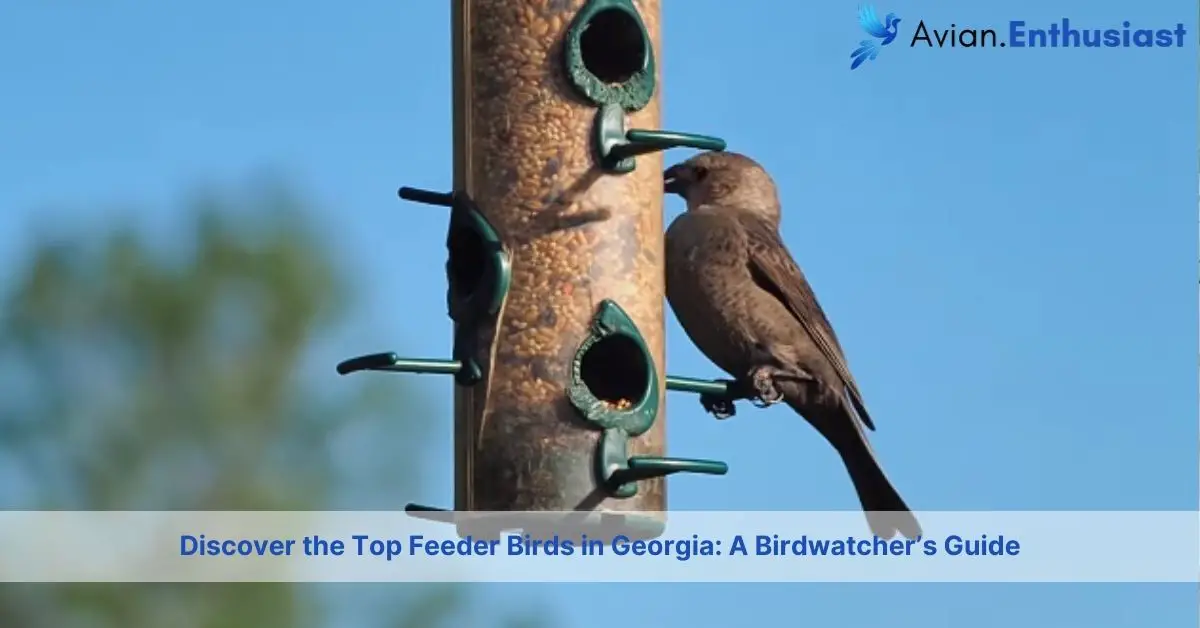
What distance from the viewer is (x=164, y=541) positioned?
1978 cm

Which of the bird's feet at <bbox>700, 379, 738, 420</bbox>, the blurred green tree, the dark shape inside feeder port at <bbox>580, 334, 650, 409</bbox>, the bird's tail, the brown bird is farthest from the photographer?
the blurred green tree

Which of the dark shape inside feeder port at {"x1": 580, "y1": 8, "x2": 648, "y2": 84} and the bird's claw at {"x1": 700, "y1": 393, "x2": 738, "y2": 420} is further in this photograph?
the bird's claw at {"x1": 700, "y1": 393, "x2": 738, "y2": 420}

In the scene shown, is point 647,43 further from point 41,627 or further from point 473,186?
point 41,627

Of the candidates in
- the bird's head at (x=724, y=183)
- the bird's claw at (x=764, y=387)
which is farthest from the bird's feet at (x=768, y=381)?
the bird's head at (x=724, y=183)

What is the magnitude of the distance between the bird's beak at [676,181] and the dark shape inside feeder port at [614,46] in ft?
5.53

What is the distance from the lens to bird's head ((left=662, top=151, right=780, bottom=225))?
10.6 m

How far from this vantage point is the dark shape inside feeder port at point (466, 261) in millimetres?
8797

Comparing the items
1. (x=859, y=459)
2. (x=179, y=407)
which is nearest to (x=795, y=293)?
(x=859, y=459)

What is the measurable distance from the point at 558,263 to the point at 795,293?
1.59 metres

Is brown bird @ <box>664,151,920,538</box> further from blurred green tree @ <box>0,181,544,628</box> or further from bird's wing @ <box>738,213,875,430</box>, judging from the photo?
blurred green tree @ <box>0,181,544,628</box>

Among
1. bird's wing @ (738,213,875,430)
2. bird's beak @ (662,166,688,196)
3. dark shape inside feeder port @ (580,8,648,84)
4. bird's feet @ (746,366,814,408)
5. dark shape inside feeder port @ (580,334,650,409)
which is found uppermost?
bird's beak @ (662,166,688,196)

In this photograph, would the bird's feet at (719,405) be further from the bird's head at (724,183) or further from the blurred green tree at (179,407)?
the blurred green tree at (179,407)

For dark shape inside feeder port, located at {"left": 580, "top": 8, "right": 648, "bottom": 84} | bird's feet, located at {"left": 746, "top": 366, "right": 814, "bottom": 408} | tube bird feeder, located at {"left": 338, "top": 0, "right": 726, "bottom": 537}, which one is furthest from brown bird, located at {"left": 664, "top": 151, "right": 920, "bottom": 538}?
dark shape inside feeder port, located at {"left": 580, "top": 8, "right": 648, "bottom": 84}

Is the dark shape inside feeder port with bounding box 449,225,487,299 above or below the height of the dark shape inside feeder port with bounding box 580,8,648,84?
below
